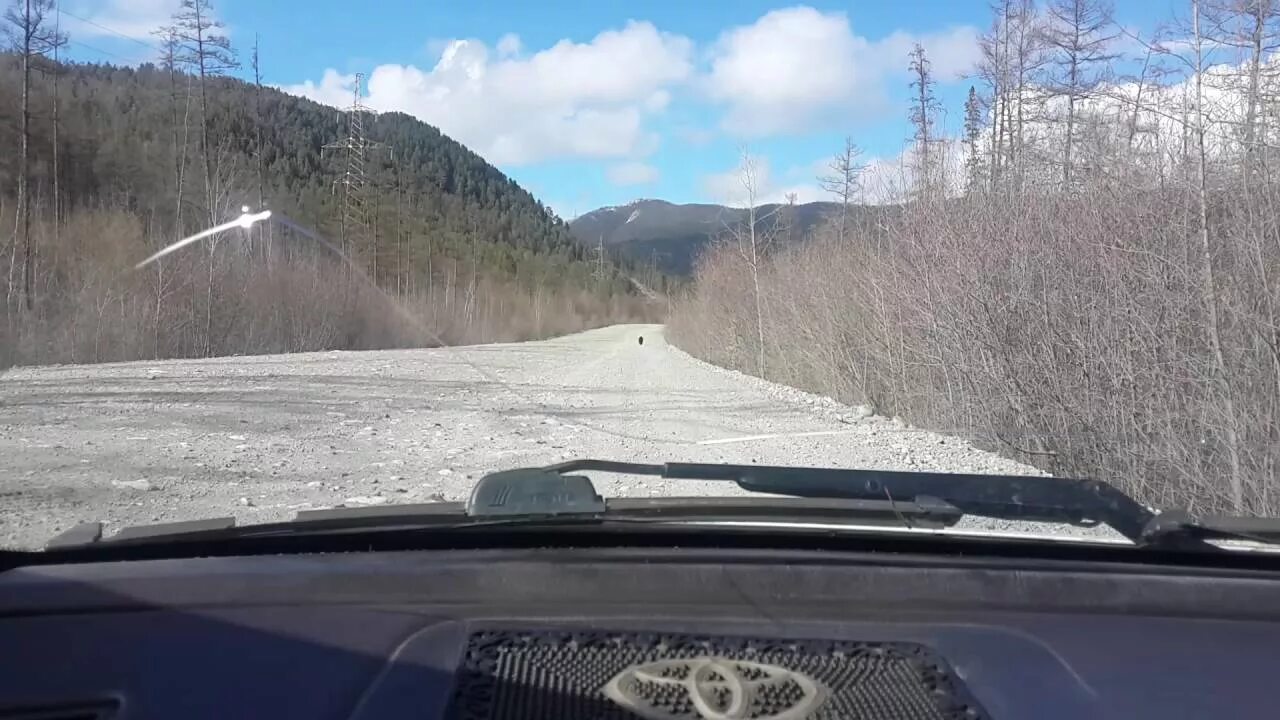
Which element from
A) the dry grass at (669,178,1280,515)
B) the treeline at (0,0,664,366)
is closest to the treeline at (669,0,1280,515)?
the dry grass at (669,178,1280,515)

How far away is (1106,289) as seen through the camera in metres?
10.5

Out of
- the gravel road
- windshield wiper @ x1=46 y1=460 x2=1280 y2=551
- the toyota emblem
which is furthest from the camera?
the gravel road

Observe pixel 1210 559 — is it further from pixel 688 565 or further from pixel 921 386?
pixel 921 386

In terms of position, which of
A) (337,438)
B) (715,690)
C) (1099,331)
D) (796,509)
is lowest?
(337,438)

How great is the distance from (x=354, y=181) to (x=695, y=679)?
114ft

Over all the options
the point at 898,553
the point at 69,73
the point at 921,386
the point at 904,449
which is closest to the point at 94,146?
the point at 69,73

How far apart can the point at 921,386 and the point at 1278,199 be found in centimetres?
747

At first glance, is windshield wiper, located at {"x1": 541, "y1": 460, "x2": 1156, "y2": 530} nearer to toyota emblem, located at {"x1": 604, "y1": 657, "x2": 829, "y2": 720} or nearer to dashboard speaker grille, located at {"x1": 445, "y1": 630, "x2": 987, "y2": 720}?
dashboard speaker grille, located at {"x1": 445, "y1": 630, "x2": 987, "y2": 720}

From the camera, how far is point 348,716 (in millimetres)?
1920

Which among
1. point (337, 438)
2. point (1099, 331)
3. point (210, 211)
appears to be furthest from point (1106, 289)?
point (210, 211)

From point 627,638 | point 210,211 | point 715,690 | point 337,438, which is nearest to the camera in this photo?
point 715,690

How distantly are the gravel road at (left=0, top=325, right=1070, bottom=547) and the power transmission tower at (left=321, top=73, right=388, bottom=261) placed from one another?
10356 millimetres

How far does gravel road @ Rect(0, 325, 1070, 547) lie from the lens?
707 cm

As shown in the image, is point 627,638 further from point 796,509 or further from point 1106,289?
point 1106,289
